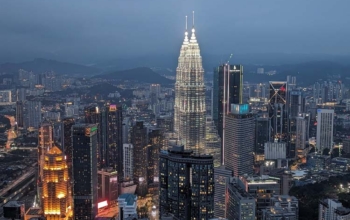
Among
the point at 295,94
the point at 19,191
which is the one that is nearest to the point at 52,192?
the point at 19,191

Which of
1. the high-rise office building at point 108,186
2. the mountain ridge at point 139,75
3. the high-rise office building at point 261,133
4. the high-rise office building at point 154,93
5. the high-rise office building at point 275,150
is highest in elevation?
the mountain ridge at point 139,75

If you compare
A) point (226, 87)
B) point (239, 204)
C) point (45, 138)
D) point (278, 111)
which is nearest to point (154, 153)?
point (45, 138)

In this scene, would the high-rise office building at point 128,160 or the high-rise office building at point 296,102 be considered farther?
the high-rise office building at point 296,102

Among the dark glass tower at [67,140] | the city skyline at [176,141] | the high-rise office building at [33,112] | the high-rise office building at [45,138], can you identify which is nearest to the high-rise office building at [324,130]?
the city skyline at [176,141]

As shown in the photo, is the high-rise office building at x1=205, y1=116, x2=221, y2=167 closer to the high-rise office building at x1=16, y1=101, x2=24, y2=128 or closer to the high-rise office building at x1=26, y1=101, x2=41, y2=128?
the high-rise office building at x1=26, y1=101, x2=41, y2=128

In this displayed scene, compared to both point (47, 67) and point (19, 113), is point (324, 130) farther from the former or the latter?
point (19, 113)

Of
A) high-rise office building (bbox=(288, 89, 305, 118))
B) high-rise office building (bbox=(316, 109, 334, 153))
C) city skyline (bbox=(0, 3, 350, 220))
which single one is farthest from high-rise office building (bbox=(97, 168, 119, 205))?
high-rise office building (bbox=(288, 89, 305, 118))

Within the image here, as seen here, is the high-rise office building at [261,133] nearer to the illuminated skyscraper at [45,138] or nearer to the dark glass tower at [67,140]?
the dark glass tower at [67,140]

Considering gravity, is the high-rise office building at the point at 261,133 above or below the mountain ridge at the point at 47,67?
below
